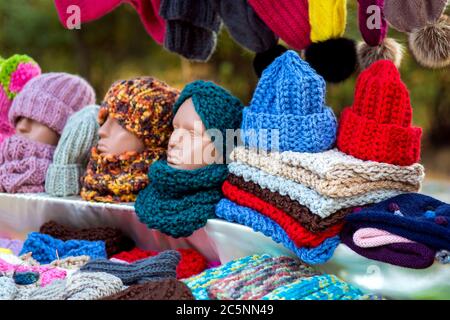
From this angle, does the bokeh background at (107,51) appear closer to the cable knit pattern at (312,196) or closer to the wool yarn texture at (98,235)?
the wool yarn texture at (98,235)

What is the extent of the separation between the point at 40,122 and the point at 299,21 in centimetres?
98

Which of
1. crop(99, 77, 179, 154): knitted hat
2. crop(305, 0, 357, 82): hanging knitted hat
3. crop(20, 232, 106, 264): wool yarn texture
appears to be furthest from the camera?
crop(99, 77, 179, 154): knitted hat

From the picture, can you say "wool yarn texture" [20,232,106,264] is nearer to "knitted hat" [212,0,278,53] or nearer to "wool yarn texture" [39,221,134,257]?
"wool yarn texture" [39,221,134,257]

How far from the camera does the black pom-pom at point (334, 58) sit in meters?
1.61

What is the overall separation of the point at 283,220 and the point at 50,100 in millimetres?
1027

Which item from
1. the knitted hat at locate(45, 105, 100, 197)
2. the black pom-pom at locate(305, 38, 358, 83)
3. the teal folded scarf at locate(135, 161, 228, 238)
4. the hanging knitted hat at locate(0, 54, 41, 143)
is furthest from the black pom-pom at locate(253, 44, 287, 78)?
the hanging knitted hat at locate(0, 54, 41, 143)

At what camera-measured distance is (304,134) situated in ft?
4.79

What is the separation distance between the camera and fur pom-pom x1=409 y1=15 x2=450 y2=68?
1479mm

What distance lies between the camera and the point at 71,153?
1977 mm

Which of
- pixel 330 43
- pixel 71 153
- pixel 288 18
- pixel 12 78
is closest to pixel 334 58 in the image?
pixel 330 43

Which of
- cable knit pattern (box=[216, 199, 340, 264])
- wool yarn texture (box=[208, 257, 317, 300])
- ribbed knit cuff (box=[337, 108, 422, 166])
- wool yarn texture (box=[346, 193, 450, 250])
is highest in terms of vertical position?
ribbed knit cuff (box=[337, 108, 422, 166])

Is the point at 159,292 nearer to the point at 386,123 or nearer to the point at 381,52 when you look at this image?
the point at 386,123

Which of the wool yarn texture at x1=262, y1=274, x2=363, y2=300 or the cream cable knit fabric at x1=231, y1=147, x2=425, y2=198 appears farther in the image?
the cream cable knit fabric at x1=231, y1=147, x2=425, y2=198

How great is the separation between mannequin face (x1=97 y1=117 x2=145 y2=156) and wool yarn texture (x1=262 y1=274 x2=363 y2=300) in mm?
798
